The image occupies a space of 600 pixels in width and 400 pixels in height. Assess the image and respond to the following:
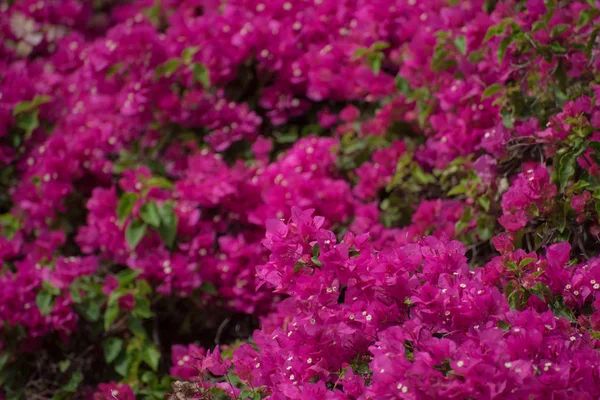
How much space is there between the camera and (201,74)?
2.86 meters

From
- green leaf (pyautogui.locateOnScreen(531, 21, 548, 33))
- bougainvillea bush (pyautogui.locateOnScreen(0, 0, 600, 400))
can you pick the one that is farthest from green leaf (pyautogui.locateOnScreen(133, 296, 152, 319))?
green leaf (pyautogui.locateOnScreen(531, 21, 548, 33))

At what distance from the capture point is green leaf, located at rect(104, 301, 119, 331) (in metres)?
2.28

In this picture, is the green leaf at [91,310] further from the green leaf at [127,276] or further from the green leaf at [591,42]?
the green leaf at [591,42]

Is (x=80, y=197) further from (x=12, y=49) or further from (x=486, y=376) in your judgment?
(x=486, y=376)

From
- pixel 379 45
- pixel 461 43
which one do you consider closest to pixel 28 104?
pixel 379 45

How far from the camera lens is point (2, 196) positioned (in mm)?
3031

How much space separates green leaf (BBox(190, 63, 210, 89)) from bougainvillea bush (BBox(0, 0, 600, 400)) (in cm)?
1

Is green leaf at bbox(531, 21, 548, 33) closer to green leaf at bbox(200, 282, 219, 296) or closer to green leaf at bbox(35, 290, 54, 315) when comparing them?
green leaf at bbox(200, 282, 219, 296)

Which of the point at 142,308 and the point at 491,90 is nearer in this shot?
the point at 491,90

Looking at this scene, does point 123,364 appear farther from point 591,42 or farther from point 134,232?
point 591,42

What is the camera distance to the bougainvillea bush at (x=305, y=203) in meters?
1.55

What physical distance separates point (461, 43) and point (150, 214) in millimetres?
1161

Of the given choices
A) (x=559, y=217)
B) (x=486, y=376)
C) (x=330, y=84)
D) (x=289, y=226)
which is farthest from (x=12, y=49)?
(x=486, y=376)

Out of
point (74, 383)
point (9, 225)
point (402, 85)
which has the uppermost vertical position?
point (402, 85)
